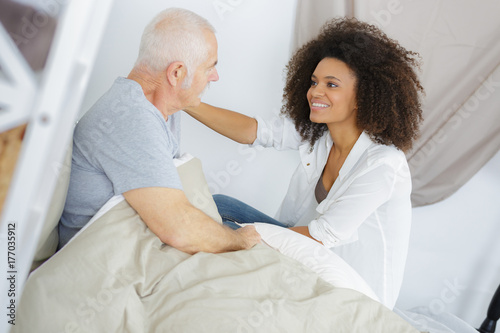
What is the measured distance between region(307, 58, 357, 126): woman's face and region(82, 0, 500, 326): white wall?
0.39 m

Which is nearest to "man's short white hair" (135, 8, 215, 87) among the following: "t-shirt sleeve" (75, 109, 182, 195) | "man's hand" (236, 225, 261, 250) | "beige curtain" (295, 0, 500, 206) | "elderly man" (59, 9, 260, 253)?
"elderly man" (59, 9, 260, 253)

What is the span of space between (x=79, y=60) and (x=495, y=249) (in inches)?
76.4

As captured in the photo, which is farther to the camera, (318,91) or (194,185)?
(318,91)

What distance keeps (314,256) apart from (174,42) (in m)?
0.64

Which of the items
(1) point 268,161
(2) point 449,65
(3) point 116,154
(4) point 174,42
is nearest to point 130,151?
(3) point 116,154

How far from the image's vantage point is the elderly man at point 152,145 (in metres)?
1.04

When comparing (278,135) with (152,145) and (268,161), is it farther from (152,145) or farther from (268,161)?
(152,145)

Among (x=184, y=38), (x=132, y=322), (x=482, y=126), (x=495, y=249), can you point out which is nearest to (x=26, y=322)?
(x=132, y=322)

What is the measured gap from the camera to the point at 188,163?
1.25m

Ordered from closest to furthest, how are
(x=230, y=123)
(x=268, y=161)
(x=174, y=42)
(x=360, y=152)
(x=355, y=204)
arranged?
(x=174, y=42) → (x=355, y=204) → (x=360, y=152) → (x=230, y=123) → (x=268, y=161)

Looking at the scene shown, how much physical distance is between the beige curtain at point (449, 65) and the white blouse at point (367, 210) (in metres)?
0.39

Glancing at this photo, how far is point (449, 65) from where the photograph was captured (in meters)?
1.75

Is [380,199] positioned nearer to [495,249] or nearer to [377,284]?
[377,284]

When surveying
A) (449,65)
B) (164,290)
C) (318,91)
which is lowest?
(164,290)
